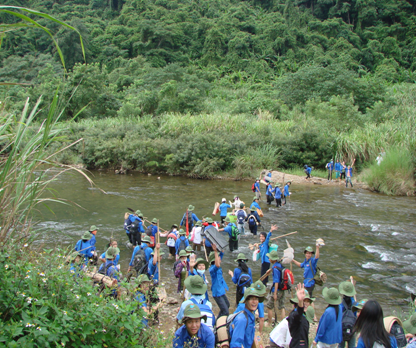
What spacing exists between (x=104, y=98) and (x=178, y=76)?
9.14 metres

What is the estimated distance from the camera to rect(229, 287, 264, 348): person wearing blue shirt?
13.1 feet

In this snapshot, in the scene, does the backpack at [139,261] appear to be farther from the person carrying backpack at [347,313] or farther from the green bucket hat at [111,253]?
the person carrying backpack at [347,313]

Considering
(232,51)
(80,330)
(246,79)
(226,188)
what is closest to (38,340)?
(80,330)

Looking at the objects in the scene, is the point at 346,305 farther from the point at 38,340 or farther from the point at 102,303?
the point at 38,340

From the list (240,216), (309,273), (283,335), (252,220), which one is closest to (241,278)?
(283,335)

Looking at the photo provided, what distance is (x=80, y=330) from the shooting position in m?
3.58

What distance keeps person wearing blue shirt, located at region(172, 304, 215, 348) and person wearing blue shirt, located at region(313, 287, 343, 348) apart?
1.63 m

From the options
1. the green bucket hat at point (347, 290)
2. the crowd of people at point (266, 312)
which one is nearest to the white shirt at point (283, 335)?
the crowd of people at point (266, 312)

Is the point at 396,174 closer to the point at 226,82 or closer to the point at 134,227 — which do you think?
the point at 134,227

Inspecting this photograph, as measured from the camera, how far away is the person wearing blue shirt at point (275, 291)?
6.38m

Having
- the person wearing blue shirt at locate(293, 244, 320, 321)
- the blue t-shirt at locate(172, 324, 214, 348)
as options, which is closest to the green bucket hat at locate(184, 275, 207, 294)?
the blue t-shirt at locate(172, 324, 214, 348)

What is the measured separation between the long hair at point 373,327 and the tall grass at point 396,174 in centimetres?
1879

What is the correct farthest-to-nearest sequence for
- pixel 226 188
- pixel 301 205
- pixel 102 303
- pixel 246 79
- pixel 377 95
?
pixel 246 79, pixel 377 95, pixel 226 188, pixel 301 205, pixel 102 303

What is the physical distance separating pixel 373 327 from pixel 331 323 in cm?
94
